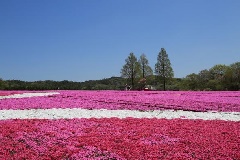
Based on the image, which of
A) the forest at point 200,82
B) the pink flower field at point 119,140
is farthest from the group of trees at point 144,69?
the pink flower field at point 119,140

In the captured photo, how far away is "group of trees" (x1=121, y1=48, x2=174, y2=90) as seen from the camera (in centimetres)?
8488

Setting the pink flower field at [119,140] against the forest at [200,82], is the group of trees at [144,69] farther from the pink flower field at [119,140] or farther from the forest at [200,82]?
the pink flower field at [119,140]

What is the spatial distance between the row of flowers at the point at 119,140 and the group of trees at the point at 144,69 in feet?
218

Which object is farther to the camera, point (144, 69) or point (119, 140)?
point (144, 69)

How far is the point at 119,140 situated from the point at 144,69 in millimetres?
76102

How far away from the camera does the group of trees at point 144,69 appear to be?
84875mm

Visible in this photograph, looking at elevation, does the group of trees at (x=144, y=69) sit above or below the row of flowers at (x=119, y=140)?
above

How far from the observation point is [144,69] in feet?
295

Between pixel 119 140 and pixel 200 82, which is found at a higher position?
pixel 200 82

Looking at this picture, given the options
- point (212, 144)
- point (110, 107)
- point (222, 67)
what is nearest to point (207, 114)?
point (110, 107)

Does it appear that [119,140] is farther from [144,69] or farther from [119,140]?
[144,69]

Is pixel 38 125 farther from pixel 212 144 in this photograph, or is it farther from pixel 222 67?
pixel 222 67

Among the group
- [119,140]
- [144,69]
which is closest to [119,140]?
[119,140]

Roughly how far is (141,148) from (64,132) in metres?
4.51
